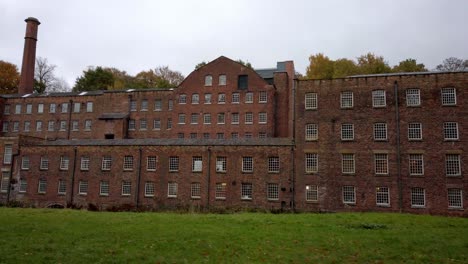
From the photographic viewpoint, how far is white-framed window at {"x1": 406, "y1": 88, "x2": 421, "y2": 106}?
29.9 meters

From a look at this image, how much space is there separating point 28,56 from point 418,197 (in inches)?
2237

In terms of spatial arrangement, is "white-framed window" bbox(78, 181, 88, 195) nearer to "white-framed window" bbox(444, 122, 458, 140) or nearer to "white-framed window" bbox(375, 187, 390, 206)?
"white-framed window" bbox(375, 187, 390, 206)

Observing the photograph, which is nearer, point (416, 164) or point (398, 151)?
point (416, 164)

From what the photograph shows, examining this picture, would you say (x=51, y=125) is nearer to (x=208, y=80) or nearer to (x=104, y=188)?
(x=104, y=188)

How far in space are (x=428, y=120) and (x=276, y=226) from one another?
756 inches

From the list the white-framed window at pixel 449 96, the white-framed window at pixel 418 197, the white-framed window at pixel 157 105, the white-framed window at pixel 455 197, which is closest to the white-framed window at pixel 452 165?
the white-framed window at pixel 455 197

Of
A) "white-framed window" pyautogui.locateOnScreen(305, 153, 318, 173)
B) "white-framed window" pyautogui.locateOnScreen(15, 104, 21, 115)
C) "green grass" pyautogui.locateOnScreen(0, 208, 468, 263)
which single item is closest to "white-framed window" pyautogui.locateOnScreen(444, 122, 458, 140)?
"white-framed window" pyautogui.locateOnScreen(305, 153, 318, 173)

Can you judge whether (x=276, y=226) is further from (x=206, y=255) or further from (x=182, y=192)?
(x=182, y=192)

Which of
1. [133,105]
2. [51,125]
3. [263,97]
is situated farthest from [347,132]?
[51,125]

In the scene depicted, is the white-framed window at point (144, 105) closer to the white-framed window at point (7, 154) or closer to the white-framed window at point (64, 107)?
the white-framed window at point (64, 107)

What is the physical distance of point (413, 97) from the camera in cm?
3003

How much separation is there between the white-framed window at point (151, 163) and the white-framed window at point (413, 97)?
73.6 ft

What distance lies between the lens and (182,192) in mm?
33219

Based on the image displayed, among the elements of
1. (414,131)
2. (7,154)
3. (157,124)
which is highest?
(157,124)
